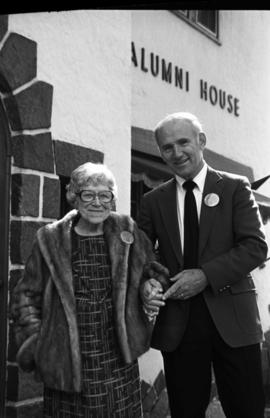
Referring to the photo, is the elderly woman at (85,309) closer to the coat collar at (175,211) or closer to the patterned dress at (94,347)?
the patterned dress at (94,347)

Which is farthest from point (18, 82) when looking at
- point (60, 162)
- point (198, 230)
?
point (198, 230)

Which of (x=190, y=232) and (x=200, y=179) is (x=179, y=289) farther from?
(x=200, y=179)

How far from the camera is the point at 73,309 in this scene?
254 cm

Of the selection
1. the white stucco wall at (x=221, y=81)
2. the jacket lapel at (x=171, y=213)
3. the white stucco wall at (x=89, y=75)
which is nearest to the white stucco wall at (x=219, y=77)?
the white stucco wall at (x=221, y=81)

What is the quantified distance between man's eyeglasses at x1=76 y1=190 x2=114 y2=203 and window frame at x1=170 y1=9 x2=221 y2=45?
3.91 meters

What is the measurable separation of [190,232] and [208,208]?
0.43 feet

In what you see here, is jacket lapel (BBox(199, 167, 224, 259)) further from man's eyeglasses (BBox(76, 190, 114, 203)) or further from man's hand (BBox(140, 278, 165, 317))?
man's eyeglasses (BBox(76, 190, 114, 203))

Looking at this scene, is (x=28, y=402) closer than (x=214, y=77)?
Yes

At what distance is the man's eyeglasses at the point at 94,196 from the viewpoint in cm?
260

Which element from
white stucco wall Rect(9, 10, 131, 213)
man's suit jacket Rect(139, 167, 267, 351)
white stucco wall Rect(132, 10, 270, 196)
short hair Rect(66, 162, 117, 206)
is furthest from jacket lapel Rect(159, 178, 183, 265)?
white stucco wall Rect(132, 10, 270, 196)

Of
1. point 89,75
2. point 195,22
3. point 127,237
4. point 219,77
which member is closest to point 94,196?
point 127,237

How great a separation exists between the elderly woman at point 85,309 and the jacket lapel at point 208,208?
23cm

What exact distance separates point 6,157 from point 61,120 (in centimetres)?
50

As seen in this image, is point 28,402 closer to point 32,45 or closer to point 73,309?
point 73,309
